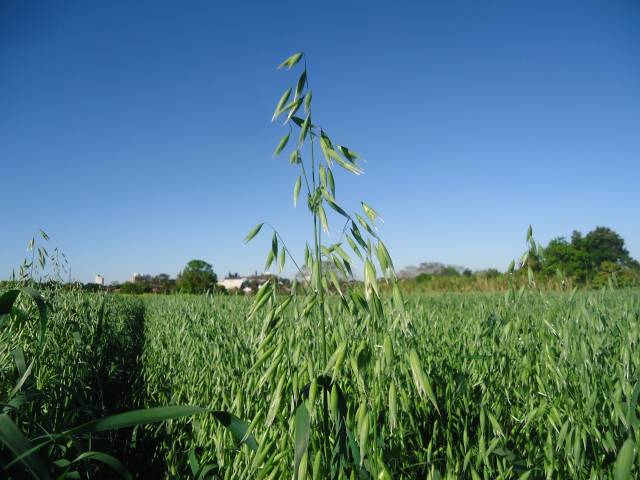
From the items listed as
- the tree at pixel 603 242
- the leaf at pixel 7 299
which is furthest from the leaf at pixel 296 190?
the tree at pixel 603 242

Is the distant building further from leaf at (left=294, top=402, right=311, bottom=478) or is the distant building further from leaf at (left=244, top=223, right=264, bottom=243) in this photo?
leaf at (left=294, top=402, right=311, bottom=478)

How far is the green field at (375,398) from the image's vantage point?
1.03 m

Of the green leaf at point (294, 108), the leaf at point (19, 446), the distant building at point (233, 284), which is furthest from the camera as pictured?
the distant building at point (233, 284)

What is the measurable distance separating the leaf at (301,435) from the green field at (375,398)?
0.03 m

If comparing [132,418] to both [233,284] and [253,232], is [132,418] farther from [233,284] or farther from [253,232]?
[233,284]

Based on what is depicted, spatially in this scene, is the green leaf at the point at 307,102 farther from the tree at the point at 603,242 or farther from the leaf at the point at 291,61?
the tree at the point at 603,242

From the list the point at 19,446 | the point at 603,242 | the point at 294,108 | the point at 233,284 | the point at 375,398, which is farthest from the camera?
the point at 603,242

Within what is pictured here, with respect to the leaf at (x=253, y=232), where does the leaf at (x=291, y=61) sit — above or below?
above

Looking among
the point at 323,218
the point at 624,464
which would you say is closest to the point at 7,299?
the point at 323,218

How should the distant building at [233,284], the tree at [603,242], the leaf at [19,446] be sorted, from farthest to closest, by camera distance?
the tree at [603,242]
the distant building at [233,284]
the leaf at [19,446]

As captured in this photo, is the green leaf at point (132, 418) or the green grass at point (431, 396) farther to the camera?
the green grass at point (431, 396)

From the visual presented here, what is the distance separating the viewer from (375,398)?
120 cm

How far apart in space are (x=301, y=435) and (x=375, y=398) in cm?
44

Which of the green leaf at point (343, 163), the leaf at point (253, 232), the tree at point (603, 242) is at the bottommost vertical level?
the leaf at point (253, 232)
